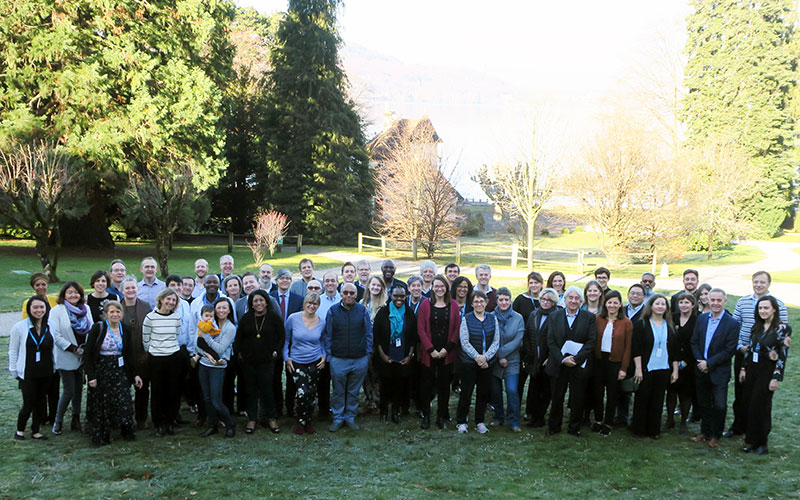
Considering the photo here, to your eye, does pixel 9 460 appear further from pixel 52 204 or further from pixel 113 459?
pixel 52 204

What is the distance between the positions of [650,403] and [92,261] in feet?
82.4

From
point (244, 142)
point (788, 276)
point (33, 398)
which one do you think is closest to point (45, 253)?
point (33, 398)

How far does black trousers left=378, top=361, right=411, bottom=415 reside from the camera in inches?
292

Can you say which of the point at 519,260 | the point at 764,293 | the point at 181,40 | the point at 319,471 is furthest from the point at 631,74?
the point at 319,471

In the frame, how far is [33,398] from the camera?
657 cm

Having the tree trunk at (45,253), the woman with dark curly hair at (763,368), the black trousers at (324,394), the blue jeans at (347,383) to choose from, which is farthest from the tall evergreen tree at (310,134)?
the woman with dark curly hair at (763,368)

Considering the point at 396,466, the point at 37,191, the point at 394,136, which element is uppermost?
the point at 394,136

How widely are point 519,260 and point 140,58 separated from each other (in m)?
17.9

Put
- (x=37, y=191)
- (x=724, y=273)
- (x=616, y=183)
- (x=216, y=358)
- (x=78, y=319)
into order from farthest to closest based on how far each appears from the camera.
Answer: (x=724, y=273) → (x=616, y=183) → (x=37, y=191) → (x=216, y=358) → (x=78, y=319)

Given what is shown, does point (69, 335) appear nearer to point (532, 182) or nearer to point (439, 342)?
point (439, 342)

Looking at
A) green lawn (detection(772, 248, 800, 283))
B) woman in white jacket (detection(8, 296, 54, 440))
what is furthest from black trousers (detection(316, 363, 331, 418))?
green lawn (detection(772, 248, 800, 283))

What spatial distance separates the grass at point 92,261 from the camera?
61.8 feet

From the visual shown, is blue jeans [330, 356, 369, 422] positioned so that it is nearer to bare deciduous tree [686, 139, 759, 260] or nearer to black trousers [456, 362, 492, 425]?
black trousers [456, 362, 492, 425]

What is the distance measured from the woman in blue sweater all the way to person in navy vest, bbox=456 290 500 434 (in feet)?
5.32
